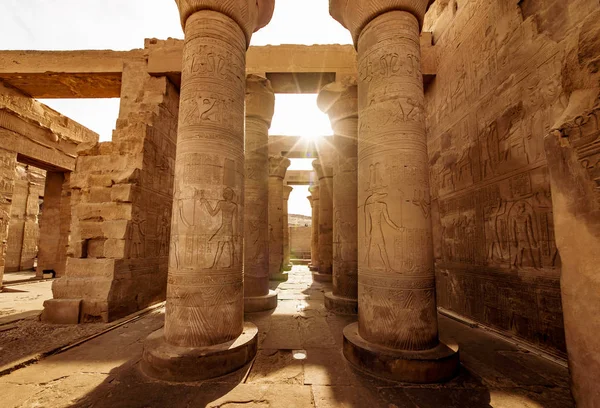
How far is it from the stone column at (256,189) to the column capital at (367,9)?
2.72m

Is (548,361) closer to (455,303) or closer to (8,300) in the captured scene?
(455,303)

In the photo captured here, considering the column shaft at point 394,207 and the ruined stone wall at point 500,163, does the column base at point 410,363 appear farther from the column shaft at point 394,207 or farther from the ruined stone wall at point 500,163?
the ruined stone wall at point 500,163

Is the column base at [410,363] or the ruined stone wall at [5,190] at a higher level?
the ruined stone wall at [5,190]

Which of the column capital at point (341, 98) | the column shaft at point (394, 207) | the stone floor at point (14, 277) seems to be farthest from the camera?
→ the stone floor at point (14, 277)

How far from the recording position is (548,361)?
128 inches

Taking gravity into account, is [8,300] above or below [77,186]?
below

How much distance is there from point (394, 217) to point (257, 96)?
4571mm

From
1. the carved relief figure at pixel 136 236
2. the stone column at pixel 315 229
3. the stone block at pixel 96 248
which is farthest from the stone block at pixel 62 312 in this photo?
the stone column at pixel 315 229

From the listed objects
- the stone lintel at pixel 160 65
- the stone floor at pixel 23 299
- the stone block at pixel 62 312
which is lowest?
→ the stone floor at pixel 23 299

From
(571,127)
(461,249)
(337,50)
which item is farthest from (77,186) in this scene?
(461,249)

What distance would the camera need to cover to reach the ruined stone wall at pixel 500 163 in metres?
3.63

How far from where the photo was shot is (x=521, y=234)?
3.98 m

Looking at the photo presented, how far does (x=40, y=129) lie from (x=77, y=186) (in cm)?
592

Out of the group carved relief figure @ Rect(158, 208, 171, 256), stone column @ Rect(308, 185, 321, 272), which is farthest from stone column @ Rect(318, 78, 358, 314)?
stone column @ Rect(308, 185, 321, 272)
